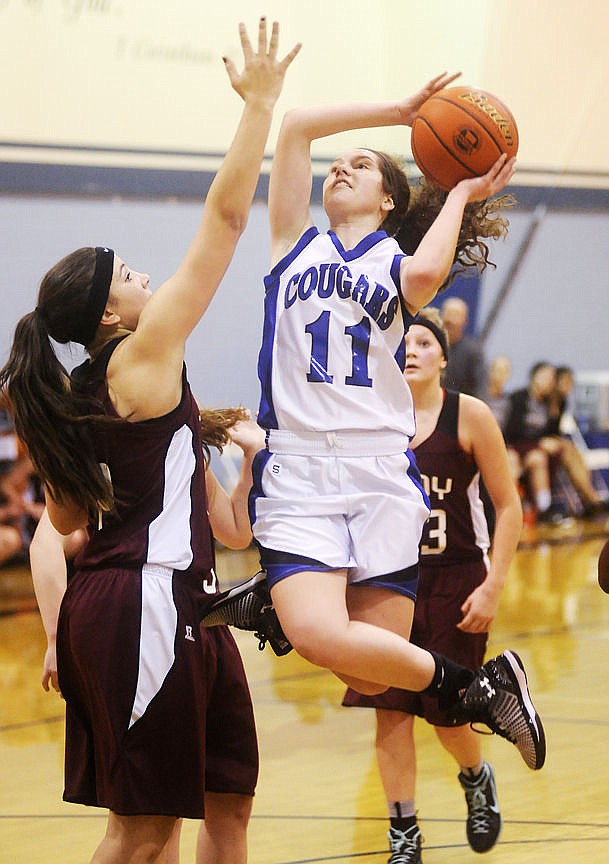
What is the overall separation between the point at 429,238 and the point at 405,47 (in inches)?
327

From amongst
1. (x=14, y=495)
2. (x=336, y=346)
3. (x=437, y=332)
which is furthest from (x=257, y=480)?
(x=14, y=495)

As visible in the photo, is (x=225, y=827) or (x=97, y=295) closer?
(x=97, y=295)

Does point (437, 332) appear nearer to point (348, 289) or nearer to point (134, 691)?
point (348, 289)

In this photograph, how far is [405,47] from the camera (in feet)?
35.4

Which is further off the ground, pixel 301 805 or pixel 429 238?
pixel 429 238

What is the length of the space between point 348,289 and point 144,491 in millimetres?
743

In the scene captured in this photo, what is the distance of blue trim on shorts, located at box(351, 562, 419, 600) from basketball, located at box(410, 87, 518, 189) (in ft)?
3.17

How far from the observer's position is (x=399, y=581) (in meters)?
3.05

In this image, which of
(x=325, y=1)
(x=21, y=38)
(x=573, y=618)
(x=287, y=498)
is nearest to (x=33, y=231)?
(x=21, y=38)

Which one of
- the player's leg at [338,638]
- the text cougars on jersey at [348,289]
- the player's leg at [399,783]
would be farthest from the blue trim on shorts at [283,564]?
the player's leg at [399,783]

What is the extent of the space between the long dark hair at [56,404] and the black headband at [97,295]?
11 mm

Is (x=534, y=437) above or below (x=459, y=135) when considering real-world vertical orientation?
below

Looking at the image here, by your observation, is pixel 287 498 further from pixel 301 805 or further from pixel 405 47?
pixel 405 47

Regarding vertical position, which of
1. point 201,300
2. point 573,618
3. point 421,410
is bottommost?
point 573,618
